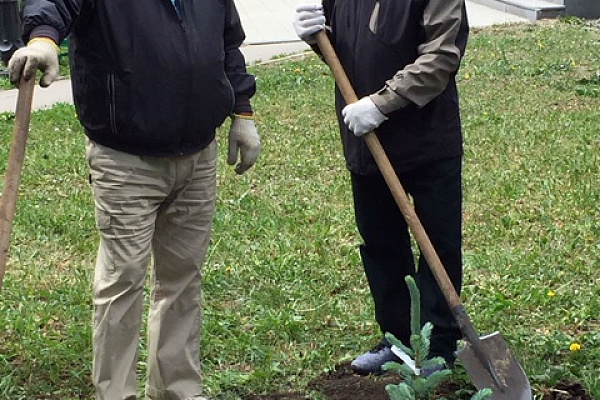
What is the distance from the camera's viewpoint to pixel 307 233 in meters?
5.72

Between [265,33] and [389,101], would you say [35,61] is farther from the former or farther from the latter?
[265,33]

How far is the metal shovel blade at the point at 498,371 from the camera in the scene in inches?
141

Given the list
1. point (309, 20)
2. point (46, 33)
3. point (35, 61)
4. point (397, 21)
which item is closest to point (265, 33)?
point (309, 20)

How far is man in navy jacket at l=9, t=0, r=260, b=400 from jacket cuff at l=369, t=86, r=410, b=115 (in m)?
0.51

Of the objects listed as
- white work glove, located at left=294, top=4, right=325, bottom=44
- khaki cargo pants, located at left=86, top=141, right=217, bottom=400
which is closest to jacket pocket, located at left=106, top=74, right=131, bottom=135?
khaki cargo pants, located at left=86, top=141, right=217, bottom=400

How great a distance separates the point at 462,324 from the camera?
3.64 m

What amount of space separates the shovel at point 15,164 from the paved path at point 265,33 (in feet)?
22.4

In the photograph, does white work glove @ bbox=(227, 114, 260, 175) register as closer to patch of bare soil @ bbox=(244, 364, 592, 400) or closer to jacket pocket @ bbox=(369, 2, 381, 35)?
jacket pocket @ bbox=(369, 2, 381, 35)

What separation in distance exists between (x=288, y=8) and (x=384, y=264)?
14344 mm

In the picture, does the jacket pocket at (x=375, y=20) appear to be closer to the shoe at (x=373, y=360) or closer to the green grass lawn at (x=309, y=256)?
the shoe at (x=373, y=360)

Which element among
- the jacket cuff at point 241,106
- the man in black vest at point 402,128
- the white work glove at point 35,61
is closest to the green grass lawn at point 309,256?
the man in black vest at point 402,128

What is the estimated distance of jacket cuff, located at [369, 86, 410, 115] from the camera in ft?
11.5

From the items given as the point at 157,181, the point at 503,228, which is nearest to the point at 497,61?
the point at 503,228

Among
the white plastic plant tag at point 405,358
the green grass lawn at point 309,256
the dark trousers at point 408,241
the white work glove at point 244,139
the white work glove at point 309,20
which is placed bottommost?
the green grass lawn at point 309,256
